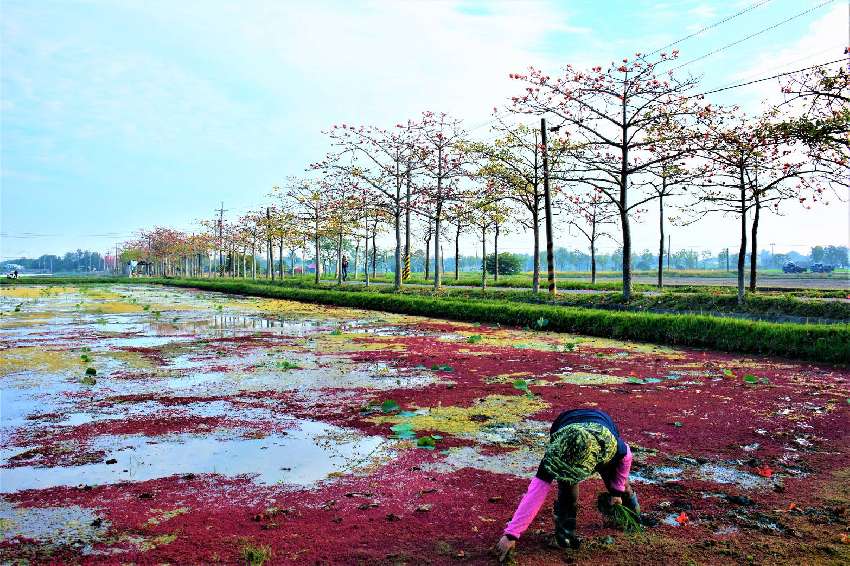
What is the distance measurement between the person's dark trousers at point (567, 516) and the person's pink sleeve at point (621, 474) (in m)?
0.43

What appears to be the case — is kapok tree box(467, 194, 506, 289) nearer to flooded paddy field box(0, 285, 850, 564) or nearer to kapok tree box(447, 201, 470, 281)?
kapok tree box(447, 201, 470, 281)

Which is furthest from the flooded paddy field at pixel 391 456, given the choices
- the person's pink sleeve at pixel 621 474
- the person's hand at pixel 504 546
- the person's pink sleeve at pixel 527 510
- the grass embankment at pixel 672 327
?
the grass embankment at pixel 672 327

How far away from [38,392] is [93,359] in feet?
11.1

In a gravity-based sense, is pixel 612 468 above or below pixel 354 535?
above

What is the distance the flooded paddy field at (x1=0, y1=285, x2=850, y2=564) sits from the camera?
448cm

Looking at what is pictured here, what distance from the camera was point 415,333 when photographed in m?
18.2

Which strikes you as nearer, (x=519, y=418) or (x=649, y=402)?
(x=519, y=418)

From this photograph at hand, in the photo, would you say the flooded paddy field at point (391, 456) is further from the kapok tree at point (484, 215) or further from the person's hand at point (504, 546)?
the kapok tree at point (484, 215)

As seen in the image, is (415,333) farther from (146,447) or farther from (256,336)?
(146,447)

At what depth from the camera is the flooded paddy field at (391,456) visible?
4480mm

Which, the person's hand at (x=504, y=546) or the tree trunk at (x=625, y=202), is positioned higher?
the tree trunk at (x=625, y=202)

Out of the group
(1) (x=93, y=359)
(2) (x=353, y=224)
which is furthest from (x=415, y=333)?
(2) (x=353, y=224)

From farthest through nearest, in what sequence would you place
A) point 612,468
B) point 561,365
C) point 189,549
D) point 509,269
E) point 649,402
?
point 509,269 < point 561,365 < point 649,402 < point 612,468 < point 189,549

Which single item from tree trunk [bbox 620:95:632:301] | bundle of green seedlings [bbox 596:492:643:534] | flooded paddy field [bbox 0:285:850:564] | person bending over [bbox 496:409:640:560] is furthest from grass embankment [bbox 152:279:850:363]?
person bending over [bbox 496:409:640:560]
